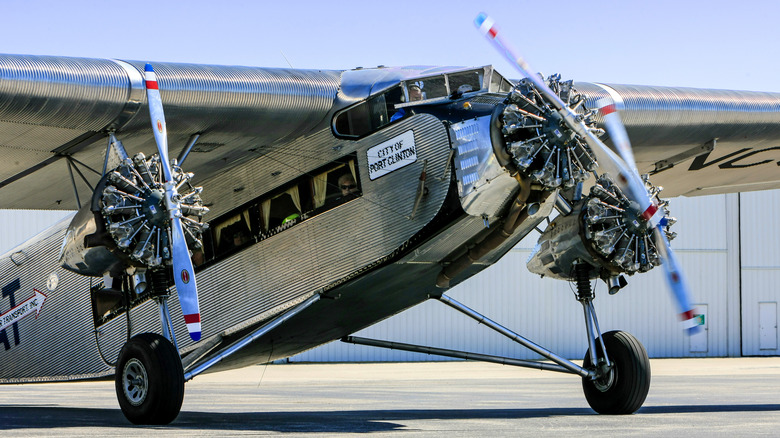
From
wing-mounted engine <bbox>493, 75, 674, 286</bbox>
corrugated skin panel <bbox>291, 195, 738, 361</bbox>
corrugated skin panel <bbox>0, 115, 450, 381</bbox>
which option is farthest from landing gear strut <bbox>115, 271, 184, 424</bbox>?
corrugated skin panel <bbox>291, 195, 738, 361</bbox>

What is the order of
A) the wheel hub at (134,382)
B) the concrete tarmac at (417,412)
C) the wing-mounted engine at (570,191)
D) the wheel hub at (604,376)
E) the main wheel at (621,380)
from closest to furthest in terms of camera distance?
the concrete tarmac at (417,412), the wing-mounted engine at (570,191), the wheel hub at (134,382), the main wheel at (621,380), the wheel hub at (604,376)

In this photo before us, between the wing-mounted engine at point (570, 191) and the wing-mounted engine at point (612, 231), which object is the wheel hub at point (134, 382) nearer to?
the wing-mounted engine at point (570, 191)

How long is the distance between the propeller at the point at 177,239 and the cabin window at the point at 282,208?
1.88m

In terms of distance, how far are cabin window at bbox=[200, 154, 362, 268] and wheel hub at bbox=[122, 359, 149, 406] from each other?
2452 millimetres

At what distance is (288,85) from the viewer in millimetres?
11656

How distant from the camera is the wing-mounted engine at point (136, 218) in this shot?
10.6m

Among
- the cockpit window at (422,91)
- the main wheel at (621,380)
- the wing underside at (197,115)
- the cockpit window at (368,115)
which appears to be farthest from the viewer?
the main wheel at (621,380)

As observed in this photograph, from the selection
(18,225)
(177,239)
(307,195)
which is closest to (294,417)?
(307,195)

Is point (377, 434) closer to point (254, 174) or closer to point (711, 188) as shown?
point (254, 174)

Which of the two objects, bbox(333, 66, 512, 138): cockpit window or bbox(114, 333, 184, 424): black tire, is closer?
bbox(114, 333, 184, 424): black tire

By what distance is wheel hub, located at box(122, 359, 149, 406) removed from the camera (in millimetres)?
10891

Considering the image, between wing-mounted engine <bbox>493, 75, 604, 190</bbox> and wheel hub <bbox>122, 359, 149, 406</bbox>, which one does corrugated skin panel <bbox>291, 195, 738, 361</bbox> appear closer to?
wheel hub <bbox>122, 359, 149, 406</bbox>

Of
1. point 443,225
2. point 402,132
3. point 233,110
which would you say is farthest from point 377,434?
point 233,110

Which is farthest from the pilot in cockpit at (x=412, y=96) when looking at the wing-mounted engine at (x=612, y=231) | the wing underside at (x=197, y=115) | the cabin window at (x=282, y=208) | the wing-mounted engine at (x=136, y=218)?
the wing-mounted engine at (x=612, y=231)
